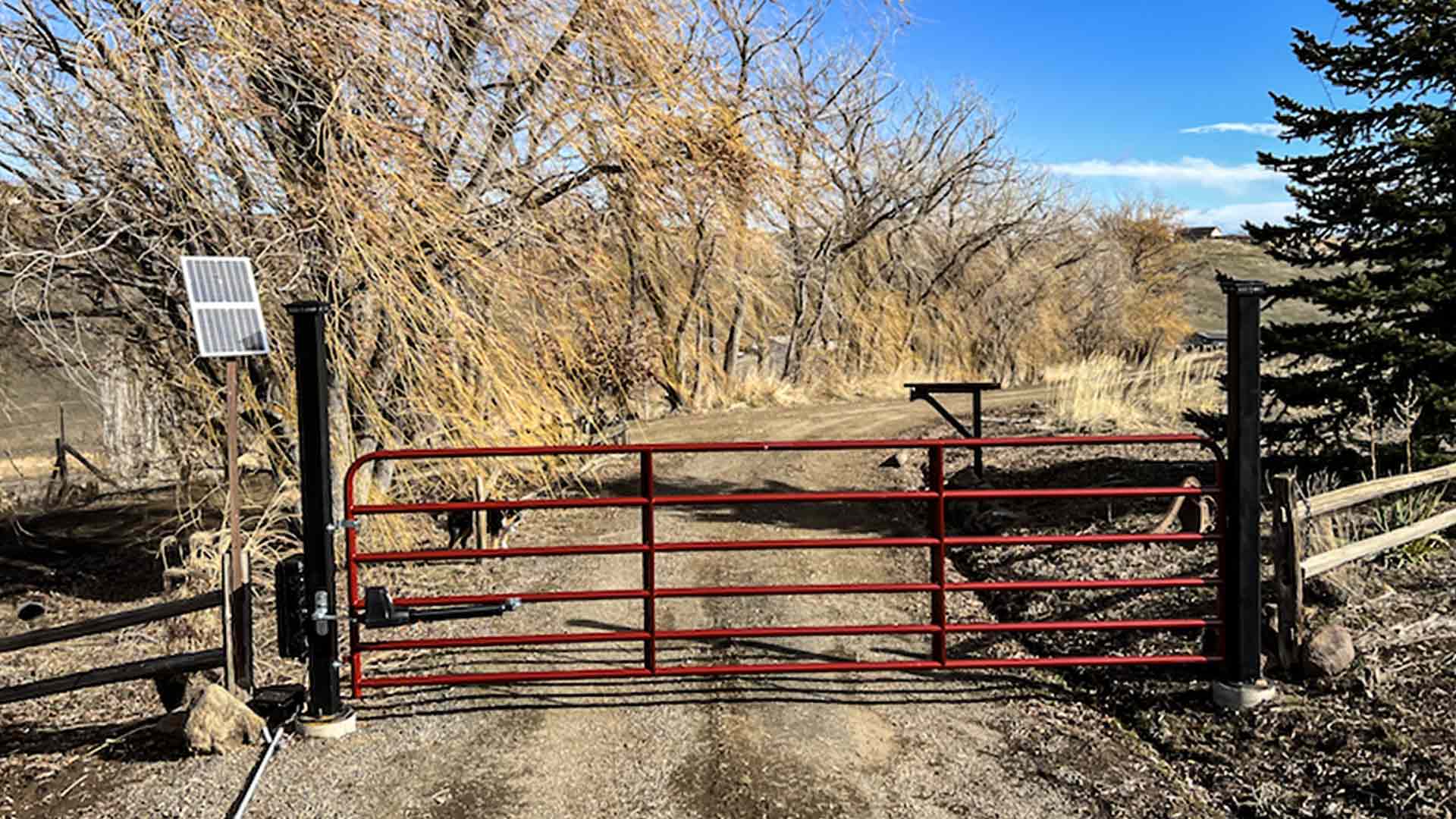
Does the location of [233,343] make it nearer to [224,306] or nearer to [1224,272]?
[224,306]

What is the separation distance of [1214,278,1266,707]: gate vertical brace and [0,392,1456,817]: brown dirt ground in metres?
0.21

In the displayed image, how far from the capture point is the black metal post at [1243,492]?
207 inches

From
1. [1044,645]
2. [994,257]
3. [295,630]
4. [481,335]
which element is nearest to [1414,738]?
[1044,645]

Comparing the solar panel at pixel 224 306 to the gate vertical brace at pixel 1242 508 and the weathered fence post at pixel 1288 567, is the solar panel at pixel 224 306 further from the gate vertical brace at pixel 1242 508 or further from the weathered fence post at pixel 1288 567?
the weathered fence post at pixel 1288 567

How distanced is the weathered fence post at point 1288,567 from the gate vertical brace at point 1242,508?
0.52ft

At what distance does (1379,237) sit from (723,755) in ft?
23.5

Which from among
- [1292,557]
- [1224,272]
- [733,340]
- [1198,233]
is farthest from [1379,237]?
[1198,233]

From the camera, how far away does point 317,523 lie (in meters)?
5.20

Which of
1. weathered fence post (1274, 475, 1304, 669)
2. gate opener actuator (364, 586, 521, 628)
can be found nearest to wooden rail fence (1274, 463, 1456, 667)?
weathered fence post (1274, 475, 1304, 669)

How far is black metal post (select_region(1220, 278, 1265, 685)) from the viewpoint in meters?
5.27

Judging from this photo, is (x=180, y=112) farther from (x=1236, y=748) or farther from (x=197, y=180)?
(x=1236, y=748)

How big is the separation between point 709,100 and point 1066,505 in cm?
476

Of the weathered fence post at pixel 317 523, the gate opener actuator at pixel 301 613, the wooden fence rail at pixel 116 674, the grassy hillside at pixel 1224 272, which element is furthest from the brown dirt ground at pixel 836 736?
the grassy hillside at pixel 1224 272

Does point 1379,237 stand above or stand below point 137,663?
above
